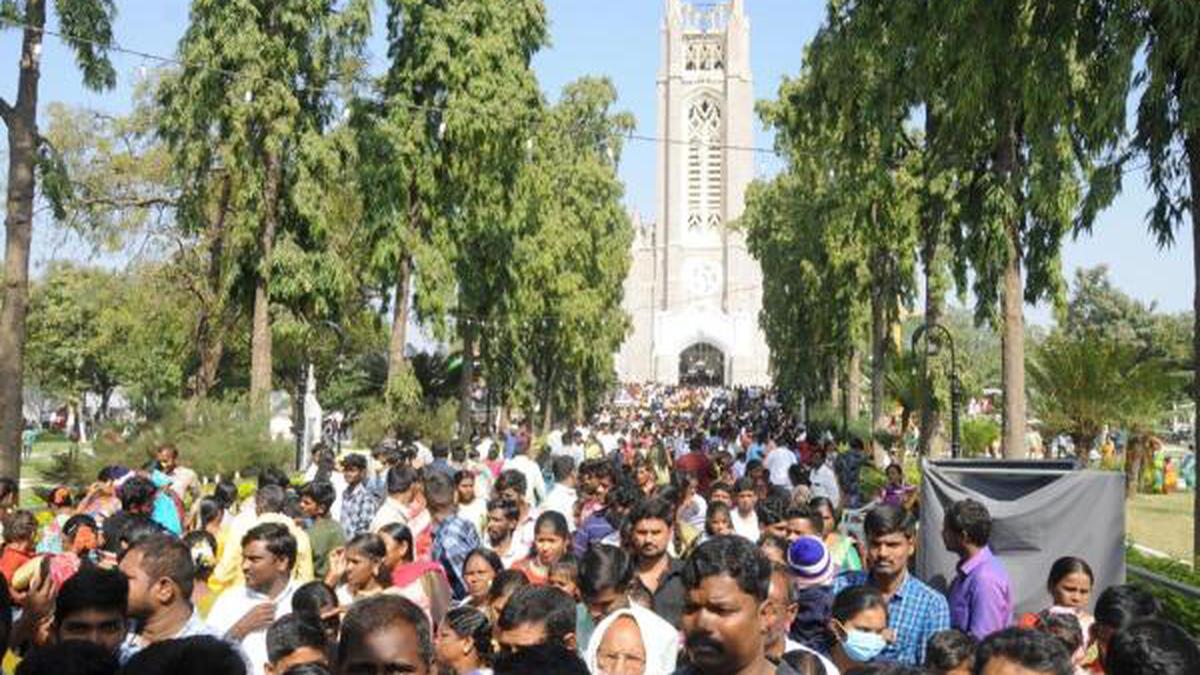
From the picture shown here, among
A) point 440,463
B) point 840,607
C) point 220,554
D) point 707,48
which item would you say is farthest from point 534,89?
point 707,48

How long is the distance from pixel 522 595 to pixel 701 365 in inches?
3790

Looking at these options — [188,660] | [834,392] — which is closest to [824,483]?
[188,660]

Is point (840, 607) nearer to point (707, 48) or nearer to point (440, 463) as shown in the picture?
point (440, 463)

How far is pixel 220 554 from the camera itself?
8.01m

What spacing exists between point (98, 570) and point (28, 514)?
3.10 metres

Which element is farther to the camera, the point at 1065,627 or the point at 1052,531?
the point at 1052,531

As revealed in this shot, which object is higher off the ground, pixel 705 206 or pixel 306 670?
pixel 705 206

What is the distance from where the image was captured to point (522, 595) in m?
4.75

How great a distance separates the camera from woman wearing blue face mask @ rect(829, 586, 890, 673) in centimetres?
511

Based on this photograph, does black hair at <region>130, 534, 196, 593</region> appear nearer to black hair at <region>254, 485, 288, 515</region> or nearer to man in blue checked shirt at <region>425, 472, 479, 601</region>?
man in blue checked shirt at <region>425, 472, 479, 601</region>

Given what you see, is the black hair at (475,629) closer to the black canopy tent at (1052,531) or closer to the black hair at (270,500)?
the black hair at (270,500)

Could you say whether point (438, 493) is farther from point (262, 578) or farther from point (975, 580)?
point (975, 580)

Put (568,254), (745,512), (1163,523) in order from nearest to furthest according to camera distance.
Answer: (745,512), (1163,523), (568,254)

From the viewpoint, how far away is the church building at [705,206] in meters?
95.8
